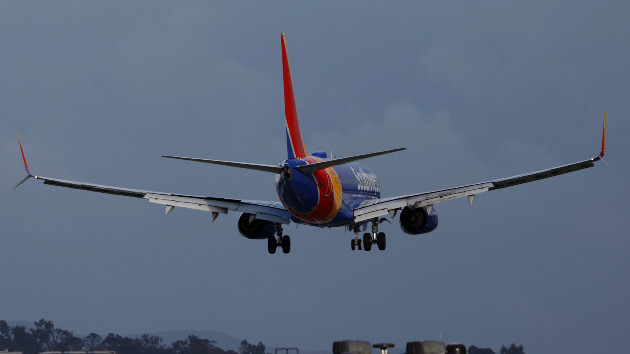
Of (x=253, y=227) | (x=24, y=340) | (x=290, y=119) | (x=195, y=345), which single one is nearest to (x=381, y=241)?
(x=253, y=227)

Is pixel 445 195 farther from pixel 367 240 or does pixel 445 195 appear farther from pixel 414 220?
pixel 367 240

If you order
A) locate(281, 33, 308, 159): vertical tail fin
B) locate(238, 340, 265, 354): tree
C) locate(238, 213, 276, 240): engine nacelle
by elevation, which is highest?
locate(281, 33, 308, 159): vertical tail fin

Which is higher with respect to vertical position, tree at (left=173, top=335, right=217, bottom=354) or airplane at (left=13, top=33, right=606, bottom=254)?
airplane at (left=13, top=33, right=606, bottom=254)

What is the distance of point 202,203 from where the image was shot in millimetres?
70438

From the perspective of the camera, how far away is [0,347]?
83.1m

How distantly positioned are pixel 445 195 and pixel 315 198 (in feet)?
27.8

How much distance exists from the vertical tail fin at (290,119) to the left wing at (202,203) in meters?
4.12

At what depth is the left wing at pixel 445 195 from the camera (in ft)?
208

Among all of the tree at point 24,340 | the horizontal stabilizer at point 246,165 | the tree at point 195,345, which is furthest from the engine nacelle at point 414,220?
the tree at point 24,340

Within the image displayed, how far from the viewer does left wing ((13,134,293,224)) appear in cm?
6706

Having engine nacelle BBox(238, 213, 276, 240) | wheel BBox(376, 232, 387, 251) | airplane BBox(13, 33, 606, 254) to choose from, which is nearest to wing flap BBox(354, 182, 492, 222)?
airplane BBox(13, 33, 606, 254)

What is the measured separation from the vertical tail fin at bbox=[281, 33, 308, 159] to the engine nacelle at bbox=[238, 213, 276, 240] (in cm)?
575

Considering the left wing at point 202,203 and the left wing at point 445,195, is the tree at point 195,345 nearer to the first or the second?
the left wing at point 202,203

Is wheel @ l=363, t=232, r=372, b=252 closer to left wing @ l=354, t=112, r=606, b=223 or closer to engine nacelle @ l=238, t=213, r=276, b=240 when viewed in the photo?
left wing @ l=354, t=112, r=606, b=223
